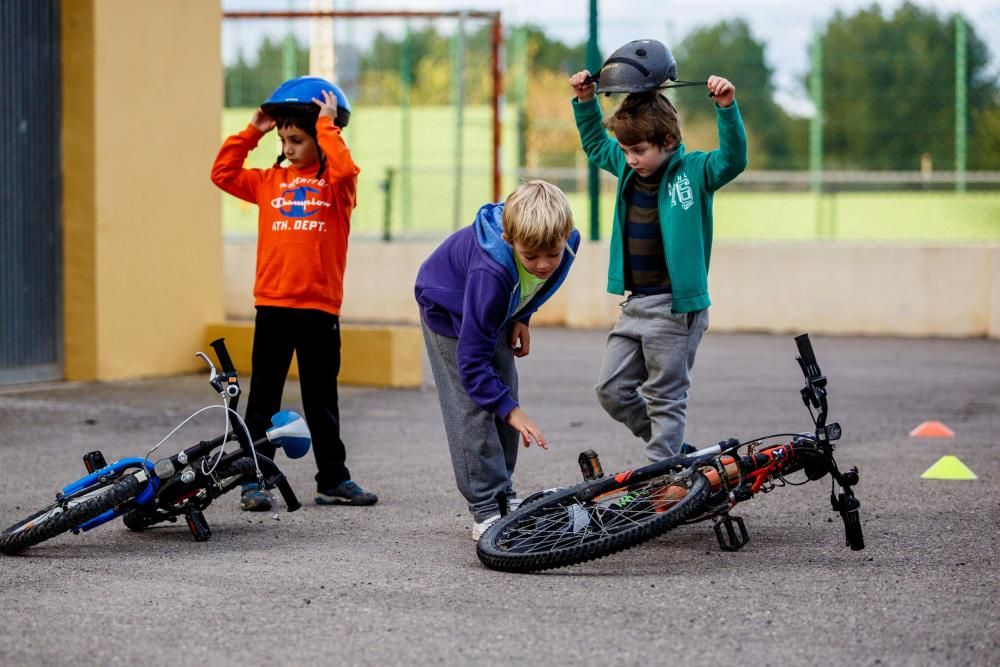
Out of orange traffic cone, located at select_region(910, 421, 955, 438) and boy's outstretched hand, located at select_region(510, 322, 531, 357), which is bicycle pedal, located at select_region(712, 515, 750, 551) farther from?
orange traffic cone, located at select_region(910, 421, 955, 438)

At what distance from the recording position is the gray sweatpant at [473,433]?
4914mm

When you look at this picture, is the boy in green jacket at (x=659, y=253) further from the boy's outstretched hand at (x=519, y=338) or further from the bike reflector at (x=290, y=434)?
the bike reflector at (x=290, y=434)

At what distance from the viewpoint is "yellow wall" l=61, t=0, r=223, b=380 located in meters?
9.63

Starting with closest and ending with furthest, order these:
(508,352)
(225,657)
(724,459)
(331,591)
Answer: (225,657), (331,591), (724,459), (508,352)

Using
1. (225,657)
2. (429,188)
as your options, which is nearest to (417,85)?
(429,188)

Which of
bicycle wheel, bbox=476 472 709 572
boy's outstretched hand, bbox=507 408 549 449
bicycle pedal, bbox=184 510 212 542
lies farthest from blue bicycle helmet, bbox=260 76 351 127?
bicycle wheel, bbox=476 472 709 572

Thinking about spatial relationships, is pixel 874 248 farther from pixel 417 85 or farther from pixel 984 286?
pixel 417 85

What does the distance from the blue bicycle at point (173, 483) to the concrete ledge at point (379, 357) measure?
4758 millimetres

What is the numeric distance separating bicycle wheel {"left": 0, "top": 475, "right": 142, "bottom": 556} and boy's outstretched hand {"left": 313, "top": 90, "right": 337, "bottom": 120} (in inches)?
64.7

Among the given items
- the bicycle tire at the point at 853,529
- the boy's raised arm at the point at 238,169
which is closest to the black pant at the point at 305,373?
the boy's raised arm at the point at 238,169

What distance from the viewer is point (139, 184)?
998cm

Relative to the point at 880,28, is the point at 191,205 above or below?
below

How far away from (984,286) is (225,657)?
39.9 ft

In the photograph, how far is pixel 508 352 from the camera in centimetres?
500
